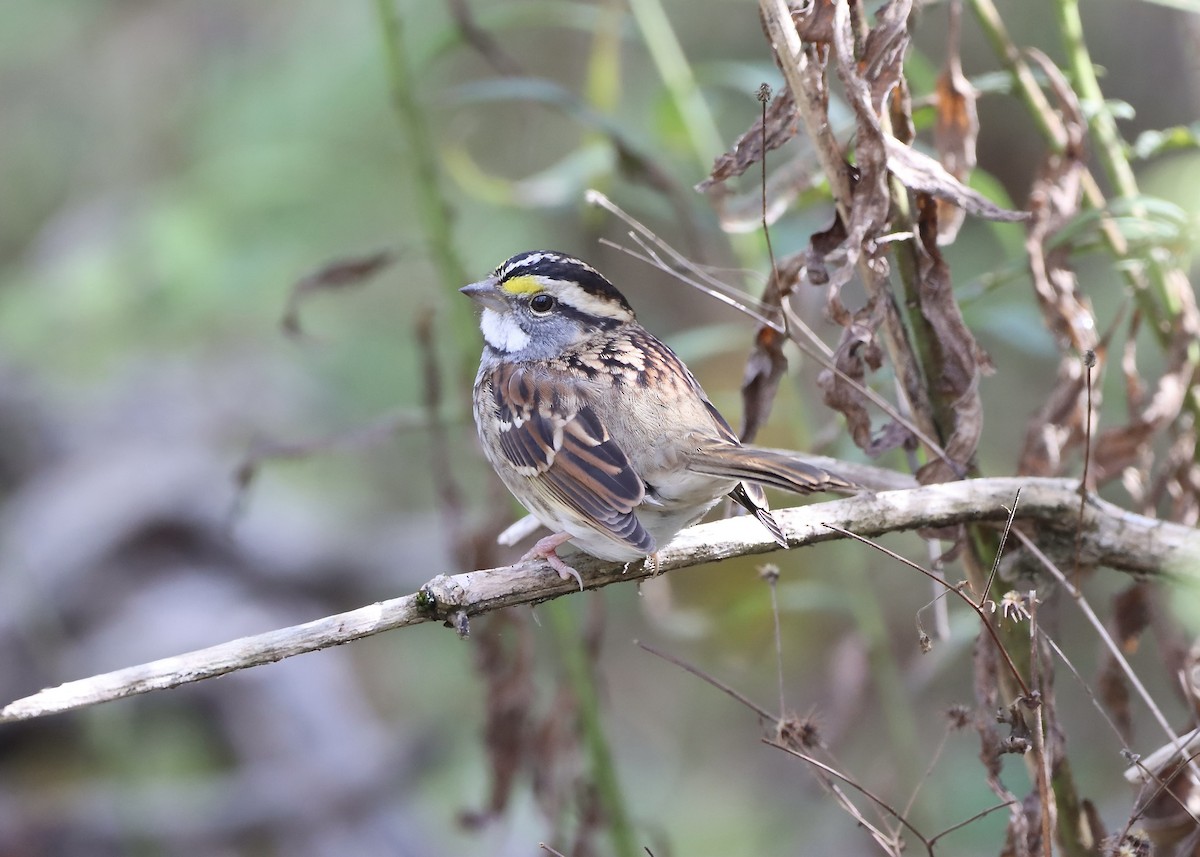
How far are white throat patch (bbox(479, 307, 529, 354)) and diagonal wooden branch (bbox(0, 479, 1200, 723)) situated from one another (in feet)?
3.48

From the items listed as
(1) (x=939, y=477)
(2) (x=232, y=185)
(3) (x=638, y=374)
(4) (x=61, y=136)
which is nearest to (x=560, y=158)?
(2) (x=232, y=185)

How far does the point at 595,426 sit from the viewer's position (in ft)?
10.7

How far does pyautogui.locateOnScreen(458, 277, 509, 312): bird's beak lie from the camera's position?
148 inches

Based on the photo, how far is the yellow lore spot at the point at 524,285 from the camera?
3.78 meters

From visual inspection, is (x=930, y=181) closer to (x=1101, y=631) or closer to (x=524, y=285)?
(x=1101, y=631)

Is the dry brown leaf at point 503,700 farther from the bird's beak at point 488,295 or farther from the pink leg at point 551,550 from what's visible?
the bird's beak at point 488,295

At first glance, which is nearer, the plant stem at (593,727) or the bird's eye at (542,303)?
the plant stem at (593,727)

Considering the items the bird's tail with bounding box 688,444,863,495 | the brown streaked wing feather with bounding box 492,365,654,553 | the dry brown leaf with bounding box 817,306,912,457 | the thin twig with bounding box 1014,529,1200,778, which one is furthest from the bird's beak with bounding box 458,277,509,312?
the thin twig with bounding box 1014,529,1200,778

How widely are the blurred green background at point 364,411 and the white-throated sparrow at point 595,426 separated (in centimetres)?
21

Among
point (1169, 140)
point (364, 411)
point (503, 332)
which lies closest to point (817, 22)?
point (1169, 140)

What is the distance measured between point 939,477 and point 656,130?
1.69 m

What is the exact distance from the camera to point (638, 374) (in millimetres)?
3373

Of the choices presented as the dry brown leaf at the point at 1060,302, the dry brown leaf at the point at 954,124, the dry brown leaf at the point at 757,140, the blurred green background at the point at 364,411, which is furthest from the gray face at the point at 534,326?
the dry brown leaf at the point at 1060,302

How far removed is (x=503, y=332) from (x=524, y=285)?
0.16m
